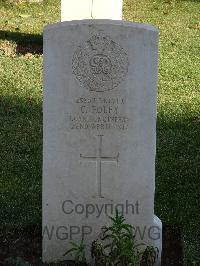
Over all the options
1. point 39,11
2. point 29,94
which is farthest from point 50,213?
point 39,11

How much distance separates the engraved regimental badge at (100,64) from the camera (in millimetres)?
4434

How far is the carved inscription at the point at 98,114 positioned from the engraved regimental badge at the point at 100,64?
0.08 metres

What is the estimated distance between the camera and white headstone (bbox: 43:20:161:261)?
4.42 m

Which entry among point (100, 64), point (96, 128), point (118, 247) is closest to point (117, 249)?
point (118, 247)

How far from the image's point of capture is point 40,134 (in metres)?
7.18

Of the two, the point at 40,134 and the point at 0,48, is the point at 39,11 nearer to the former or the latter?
the point at 0,48

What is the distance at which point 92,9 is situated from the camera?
8.56 meters

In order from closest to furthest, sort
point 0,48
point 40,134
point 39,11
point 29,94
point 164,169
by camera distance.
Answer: point 164,169
point 40,134
point 29,94
point 0,48
point 39,11

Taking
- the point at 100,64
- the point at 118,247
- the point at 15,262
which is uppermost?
the point at 100,64

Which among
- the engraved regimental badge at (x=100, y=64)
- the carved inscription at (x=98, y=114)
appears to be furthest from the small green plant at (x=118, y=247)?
the engraved regimental badge at (x=100, y=64)

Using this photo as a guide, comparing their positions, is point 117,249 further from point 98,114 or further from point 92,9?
point 92,9

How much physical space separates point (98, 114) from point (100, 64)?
1.05 feet

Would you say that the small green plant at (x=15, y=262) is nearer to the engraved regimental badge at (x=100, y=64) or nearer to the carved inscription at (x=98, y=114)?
the carved inscription at (x=98, y=114)

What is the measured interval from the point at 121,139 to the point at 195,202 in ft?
4.46
